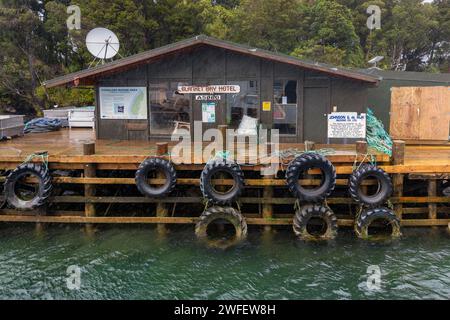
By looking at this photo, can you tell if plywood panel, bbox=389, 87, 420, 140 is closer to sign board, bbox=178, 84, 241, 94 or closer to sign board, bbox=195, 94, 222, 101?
sign board, bbox=178, 84, 241, 94

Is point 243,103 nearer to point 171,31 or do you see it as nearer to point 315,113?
point 315,113

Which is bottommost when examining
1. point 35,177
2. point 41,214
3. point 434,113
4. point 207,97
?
point 41,214

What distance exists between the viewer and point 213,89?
14.0 meters

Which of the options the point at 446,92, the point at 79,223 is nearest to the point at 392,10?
the point at 446,92

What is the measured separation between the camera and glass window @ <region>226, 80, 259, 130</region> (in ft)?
45.5

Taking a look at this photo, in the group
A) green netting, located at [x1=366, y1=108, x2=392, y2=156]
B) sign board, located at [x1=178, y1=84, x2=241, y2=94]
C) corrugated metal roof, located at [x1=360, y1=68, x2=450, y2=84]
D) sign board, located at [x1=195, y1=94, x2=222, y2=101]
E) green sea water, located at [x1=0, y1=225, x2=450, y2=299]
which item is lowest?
green sea water, located at [x1=0, y1=225, x2=450, y2=299]

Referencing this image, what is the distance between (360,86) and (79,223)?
942 cm

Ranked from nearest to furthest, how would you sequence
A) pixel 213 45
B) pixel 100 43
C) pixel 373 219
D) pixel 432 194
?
pixel 373 219
pixel 432 194
pixel 213 45
pixel 100 43

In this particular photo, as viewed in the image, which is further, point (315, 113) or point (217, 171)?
point (315, 113)

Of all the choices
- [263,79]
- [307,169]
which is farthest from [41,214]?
[263,79]

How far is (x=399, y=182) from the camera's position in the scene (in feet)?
36.8

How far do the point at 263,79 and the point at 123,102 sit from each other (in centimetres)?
477

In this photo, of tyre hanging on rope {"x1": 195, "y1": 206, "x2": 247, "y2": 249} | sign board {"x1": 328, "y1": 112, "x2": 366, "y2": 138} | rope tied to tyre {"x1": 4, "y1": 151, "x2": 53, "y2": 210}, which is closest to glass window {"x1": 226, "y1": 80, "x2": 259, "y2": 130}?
sign board {"x1": 328, "y1": 112, "x2": 366, "y2": 138}

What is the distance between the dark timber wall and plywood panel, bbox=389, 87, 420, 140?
149cm
